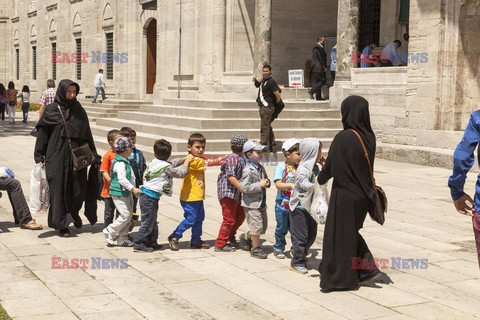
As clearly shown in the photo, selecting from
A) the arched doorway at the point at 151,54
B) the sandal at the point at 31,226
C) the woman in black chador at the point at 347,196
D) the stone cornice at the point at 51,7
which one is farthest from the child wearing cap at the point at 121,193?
the stone cornice at the point at 51,7

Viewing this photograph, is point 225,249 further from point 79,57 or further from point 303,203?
point 79,57

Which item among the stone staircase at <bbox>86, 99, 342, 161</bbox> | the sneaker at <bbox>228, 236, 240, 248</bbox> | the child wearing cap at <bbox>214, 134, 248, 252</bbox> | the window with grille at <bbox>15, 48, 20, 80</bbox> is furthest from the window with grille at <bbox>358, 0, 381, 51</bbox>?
the window with grille at <bbox>15, 48, 20, 80</bbox>

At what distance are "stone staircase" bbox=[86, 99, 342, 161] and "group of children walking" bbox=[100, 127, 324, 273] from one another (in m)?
7.80

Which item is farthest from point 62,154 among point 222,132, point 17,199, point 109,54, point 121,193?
point 109,54

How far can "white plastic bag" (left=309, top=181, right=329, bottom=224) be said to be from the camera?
21.5ft

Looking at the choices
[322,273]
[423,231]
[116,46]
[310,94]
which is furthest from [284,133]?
[116,46]

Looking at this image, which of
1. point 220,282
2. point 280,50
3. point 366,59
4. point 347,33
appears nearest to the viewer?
point 220,282

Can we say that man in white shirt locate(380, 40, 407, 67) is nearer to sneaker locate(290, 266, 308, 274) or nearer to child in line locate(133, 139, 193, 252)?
child in line locate(133, 139, 193, 252)

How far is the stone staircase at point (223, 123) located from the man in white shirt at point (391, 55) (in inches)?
70.9

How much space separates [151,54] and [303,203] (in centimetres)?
2412

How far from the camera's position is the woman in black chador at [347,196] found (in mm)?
6176

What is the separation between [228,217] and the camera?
7.68m

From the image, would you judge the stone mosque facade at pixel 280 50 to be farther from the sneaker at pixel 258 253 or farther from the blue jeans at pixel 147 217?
the blue jeans at pixel 147 217

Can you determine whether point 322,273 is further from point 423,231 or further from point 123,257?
point 423,231
